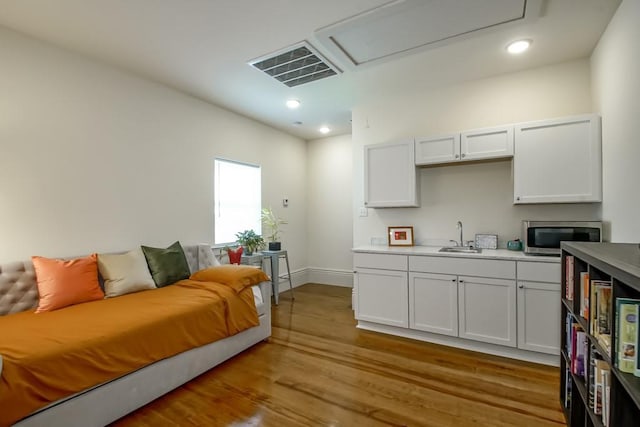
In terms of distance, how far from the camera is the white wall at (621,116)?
1.92 m

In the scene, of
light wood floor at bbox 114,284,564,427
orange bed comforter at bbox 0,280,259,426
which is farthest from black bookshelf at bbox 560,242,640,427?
orange bed comforter at bbox 0,280,259,426

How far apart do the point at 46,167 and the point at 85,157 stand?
0.30 meters

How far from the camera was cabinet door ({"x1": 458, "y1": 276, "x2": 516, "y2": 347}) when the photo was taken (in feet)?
8.73

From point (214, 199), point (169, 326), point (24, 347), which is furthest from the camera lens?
point (214, 199)

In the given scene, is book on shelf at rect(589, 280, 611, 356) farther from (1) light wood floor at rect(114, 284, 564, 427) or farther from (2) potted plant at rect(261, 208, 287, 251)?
(2) potted plant at rect(261, 208, 287, 251)

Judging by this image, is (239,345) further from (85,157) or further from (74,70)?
(74,70)

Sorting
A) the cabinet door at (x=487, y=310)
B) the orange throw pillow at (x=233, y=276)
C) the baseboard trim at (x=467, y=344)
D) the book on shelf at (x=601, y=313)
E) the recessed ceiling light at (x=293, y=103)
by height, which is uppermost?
the recessed ceiling light at (x=293, y=103)

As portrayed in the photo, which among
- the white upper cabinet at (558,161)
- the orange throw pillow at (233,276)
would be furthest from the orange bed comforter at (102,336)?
the white upper cabinet at (558,161)

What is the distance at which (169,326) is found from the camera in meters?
2.19

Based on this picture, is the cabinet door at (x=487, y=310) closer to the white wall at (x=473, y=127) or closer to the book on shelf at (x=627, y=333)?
the white wall at (x=473, y=127)

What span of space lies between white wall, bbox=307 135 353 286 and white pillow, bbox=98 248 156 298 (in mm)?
3179

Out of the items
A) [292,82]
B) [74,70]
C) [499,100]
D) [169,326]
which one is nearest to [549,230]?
[499,100]

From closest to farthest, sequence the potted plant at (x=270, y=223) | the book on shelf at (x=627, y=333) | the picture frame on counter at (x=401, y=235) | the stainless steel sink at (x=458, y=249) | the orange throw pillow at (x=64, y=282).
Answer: the book on shelf at (x=627, y=333) < the orange throw pillow at (x=64, y=282) < the stainless steel sink at (x=458, y=249) < the picture frame on counter at (x=401, y=235) < the potted plant at (x=270, y=223)

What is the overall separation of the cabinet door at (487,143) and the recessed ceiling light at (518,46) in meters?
0.65
